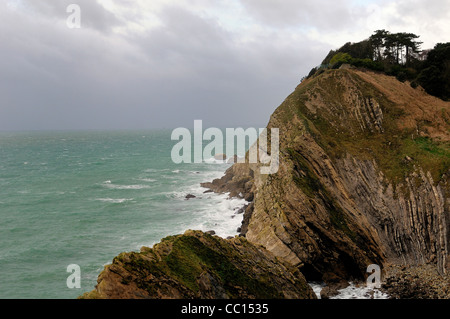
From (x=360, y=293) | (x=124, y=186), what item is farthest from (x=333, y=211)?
(x=124, y=186)

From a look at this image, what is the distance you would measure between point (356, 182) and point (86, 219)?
142 ft

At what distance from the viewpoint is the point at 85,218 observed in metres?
52.2

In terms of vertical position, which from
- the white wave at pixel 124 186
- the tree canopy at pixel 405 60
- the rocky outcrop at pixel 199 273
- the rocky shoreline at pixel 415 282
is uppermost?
the tree canopy at pixel 405 60

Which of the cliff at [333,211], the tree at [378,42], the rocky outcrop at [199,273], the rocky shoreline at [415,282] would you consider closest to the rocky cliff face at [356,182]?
the cliff at [333,211]

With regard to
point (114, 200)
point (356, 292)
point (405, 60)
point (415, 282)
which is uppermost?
point (405, 60)

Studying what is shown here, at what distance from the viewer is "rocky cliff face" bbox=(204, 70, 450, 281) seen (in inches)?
1152

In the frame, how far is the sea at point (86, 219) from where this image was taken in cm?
3484

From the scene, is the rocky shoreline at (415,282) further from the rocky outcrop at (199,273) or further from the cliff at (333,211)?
the rocky outcrop at (199,273)

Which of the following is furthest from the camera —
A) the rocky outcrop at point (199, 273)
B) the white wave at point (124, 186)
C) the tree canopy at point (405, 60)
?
the white wave at point (124, 186)

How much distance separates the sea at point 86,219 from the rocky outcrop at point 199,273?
884 cm

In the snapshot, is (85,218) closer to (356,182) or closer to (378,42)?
(356,182)

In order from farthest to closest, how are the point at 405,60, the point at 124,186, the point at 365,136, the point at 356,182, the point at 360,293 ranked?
the point at 124,186 → the point at 405,60 → the point at 365,136 → the point at 356,182 → the point at 360,293

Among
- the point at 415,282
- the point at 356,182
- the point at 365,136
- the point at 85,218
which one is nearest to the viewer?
the point at 415,282

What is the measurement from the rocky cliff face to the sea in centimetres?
600
